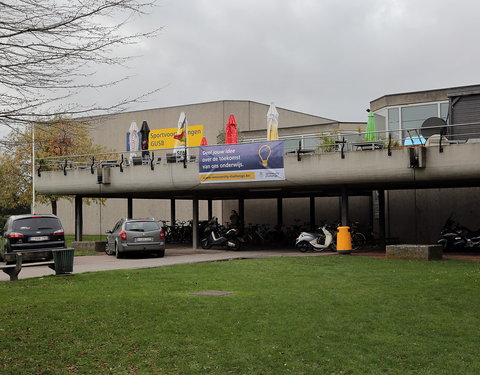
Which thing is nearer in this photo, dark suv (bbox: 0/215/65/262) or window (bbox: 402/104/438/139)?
dark suv (bbox: 0/215/65/262)

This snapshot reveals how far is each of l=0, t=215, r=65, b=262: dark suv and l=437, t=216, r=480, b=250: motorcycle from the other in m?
14.4

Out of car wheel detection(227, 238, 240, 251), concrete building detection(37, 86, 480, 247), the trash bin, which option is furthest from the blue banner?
the trash bin

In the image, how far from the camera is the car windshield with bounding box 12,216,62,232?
20.2 m

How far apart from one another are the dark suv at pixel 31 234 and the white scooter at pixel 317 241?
9.27 m

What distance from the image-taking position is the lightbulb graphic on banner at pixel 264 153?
24.7m

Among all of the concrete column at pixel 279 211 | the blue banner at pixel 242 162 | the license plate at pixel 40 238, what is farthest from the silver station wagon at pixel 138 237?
the concrete column at pixel 279 211

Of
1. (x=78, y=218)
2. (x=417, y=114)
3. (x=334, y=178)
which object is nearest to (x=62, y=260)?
(x=334, y=178)

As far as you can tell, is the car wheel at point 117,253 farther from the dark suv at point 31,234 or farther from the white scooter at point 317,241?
the white scooter at point 317,241

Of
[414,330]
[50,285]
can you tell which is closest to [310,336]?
[414,330]

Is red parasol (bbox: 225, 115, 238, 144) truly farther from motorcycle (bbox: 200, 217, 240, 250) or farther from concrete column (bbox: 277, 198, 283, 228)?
concrete column (bbox: 277, 198, 283, 228)

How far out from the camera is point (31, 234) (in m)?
20.2

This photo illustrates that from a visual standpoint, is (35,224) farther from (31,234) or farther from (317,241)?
(317,241)

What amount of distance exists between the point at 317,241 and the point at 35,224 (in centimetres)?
1055

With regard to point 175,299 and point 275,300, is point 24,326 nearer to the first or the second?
point 175,299
